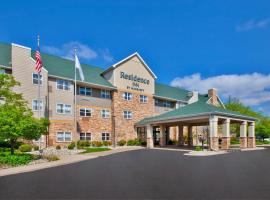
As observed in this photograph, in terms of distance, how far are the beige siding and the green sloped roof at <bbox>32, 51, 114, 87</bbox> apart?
92.1 inches

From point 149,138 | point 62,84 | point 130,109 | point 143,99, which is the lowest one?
point 149,138

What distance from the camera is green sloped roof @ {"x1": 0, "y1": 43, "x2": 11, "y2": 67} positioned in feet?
94.0

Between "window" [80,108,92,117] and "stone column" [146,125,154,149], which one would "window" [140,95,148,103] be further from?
"window" [80,108,92,117]

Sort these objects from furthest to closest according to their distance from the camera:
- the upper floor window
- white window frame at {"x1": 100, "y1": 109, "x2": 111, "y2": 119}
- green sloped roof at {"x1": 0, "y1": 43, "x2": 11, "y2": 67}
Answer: the upper floor window → white window frame at {"x1": 100, "y1": 109, "x2": 111, "y2": 119} → green sloped roof at {"x1": 0, "y1": 43, "x2": 11, "y2": 67}

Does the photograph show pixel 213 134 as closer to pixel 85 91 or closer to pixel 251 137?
pixel 251 137

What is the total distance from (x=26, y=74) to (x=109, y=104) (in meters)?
13.4

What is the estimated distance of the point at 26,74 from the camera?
29.4 metres

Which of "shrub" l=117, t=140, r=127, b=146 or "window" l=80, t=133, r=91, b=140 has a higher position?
"window" l=80, t=133, r=91, b=140

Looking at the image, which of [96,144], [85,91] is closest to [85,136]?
[96,144]

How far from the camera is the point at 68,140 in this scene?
32.7 metres

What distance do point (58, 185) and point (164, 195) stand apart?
14.5 ft

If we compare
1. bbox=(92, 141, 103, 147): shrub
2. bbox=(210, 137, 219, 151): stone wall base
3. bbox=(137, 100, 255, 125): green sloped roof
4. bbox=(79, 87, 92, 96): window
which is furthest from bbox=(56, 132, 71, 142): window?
bbox=(210, 137, 219, 151): stone wall base

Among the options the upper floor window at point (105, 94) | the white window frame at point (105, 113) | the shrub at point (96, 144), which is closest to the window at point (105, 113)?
the white window frame at point (105, 113)

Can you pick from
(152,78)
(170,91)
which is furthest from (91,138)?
(170,91)
